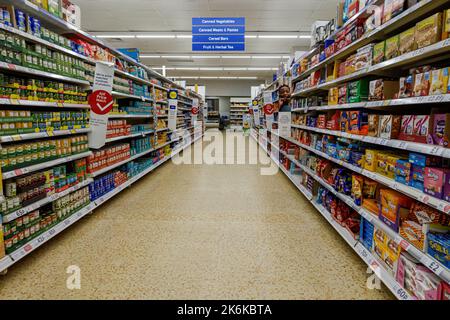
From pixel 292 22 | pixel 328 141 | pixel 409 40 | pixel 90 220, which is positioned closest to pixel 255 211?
pixel 328 141

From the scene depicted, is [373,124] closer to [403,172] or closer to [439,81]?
[403,172]

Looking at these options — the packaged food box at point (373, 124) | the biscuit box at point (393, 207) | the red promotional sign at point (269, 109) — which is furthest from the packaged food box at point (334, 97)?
the red promotional sign at point (269, 109)

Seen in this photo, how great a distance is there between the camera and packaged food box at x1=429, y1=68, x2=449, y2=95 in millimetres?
1504

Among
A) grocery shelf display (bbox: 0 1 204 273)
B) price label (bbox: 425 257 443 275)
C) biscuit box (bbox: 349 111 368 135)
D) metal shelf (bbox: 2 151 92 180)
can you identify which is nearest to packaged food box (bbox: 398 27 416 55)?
biscuit box (bbox: 349 111 368 135)

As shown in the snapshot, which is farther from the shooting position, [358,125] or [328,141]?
[328,141]

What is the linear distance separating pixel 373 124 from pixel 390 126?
23 centimetres

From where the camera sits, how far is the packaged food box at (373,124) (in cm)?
222

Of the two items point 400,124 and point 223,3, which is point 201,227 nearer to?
point 400,124

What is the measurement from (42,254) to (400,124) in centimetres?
321

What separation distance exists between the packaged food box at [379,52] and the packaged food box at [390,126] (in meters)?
0.47

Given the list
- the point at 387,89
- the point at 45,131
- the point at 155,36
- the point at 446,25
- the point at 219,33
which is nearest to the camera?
the point at 446,25

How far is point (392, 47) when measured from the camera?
2008 mm

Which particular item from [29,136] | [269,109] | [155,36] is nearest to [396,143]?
[29,136]

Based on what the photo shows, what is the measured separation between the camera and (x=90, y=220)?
3396 millimetres
